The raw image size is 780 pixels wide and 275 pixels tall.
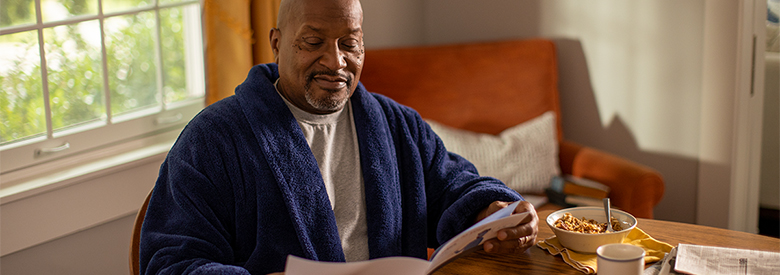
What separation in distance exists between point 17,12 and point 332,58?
3.35ft

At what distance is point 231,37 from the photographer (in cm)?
200

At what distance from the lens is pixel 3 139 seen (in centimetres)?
169

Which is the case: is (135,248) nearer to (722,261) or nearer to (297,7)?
(297,7)

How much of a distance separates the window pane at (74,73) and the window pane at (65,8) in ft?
0.11

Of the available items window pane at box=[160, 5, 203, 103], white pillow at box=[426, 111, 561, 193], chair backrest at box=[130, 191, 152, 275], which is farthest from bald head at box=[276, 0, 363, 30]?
white pillow at box=[426, 111, 561, 193]

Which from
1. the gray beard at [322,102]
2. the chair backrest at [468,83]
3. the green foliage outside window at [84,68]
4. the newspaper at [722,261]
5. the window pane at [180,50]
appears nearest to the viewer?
the newspaper at [722,261]

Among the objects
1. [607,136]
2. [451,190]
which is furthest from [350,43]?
[607,136]

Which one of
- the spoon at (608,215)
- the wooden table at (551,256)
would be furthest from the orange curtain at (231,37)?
the spoon at (608,215)

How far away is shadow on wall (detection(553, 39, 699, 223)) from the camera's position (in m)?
2.63

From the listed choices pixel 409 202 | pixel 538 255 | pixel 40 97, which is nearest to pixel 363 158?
pixel 409 202

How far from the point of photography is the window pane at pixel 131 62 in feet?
6.41

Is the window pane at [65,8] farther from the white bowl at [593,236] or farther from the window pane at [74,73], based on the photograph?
the white bowl at [593,236]

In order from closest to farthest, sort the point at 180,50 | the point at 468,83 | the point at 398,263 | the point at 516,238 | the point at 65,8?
1. the point at 398,263
2. the point at 516,238
3. the point at 65,8
4. the point at 180,50
5. the point at 468,83

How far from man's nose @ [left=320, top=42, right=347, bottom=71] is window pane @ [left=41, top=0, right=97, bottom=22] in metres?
1.00
